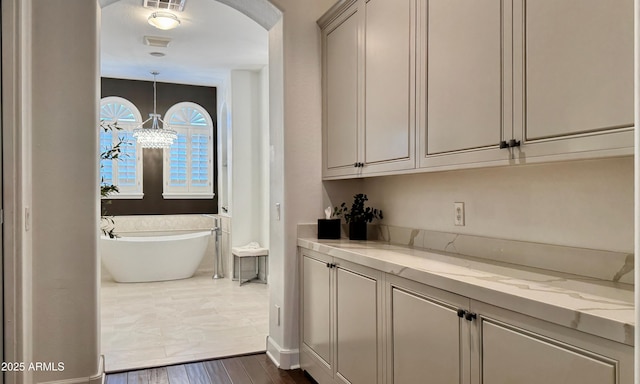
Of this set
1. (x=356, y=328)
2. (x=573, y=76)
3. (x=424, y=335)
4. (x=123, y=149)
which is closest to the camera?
(x=573, y=76)

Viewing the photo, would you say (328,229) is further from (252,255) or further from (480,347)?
(252,255)

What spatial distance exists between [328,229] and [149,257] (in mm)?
3982

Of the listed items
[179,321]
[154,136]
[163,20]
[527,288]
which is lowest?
[179,321]

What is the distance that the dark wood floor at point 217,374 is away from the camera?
2.90m

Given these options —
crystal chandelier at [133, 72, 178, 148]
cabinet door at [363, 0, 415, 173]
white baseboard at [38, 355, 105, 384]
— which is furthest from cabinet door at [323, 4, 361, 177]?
crystal chandelier at [133, 72, 178, 148]

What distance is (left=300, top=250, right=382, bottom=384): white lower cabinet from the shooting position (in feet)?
7.08

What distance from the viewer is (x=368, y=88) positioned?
104 inches

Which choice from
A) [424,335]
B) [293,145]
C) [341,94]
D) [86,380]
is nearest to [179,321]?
[86,380]

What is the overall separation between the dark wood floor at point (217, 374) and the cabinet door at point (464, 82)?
5.76 ft

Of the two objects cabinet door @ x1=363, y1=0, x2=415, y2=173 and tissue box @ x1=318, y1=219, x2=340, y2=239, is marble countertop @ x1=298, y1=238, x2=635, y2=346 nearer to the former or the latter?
cabinet door @ x1=363, y1=0, x2=415, y2=173

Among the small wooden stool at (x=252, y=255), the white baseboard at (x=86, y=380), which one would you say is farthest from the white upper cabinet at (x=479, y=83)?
the small wooden stool at (x=252, y=255)

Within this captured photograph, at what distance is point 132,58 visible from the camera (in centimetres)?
578

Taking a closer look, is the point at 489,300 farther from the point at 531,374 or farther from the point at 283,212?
the point at 283,212

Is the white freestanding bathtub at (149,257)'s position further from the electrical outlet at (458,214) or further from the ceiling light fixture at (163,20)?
the electrical outlet at (458,214)
